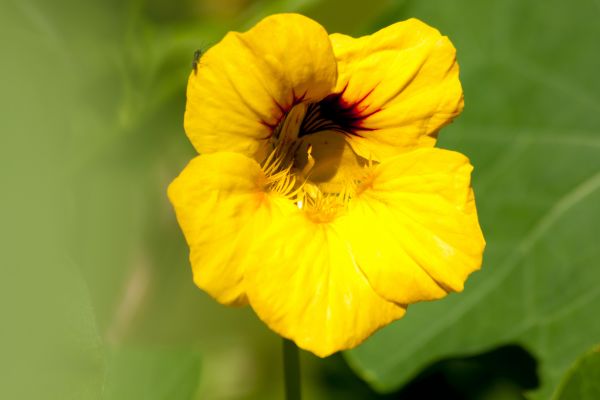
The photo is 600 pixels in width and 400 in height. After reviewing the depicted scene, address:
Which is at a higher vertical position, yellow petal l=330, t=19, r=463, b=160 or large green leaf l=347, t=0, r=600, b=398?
yellow petal l=330, t=19, r=463, b=160

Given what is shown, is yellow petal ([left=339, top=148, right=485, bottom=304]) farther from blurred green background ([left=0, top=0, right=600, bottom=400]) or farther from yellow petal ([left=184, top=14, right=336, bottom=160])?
blurred green background ([left=0, top=0, right=600, bottom=400])

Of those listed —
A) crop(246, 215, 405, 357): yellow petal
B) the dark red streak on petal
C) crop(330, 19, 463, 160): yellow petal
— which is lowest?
crop(246, 215, 405, 357): yellow petal

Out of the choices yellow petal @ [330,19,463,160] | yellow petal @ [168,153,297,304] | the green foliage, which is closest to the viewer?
yellow petal @ [168,153,297,304]

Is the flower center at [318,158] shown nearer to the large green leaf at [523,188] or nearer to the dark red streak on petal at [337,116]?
the dark red streak on petal at [337,116]

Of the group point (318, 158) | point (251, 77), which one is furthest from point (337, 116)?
point (251, 77)

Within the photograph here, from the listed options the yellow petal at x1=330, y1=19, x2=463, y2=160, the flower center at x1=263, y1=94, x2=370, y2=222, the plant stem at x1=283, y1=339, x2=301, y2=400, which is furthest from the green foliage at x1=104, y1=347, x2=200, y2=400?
the yellow petal at x1=330, y1=19, x2=463, y2=160

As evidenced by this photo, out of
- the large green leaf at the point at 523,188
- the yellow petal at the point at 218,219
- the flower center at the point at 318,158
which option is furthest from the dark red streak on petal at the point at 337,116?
the large green leaf at the point at 523,188

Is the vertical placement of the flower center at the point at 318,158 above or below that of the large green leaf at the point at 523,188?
above

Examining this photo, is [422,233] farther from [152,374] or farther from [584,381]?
[152,374]
